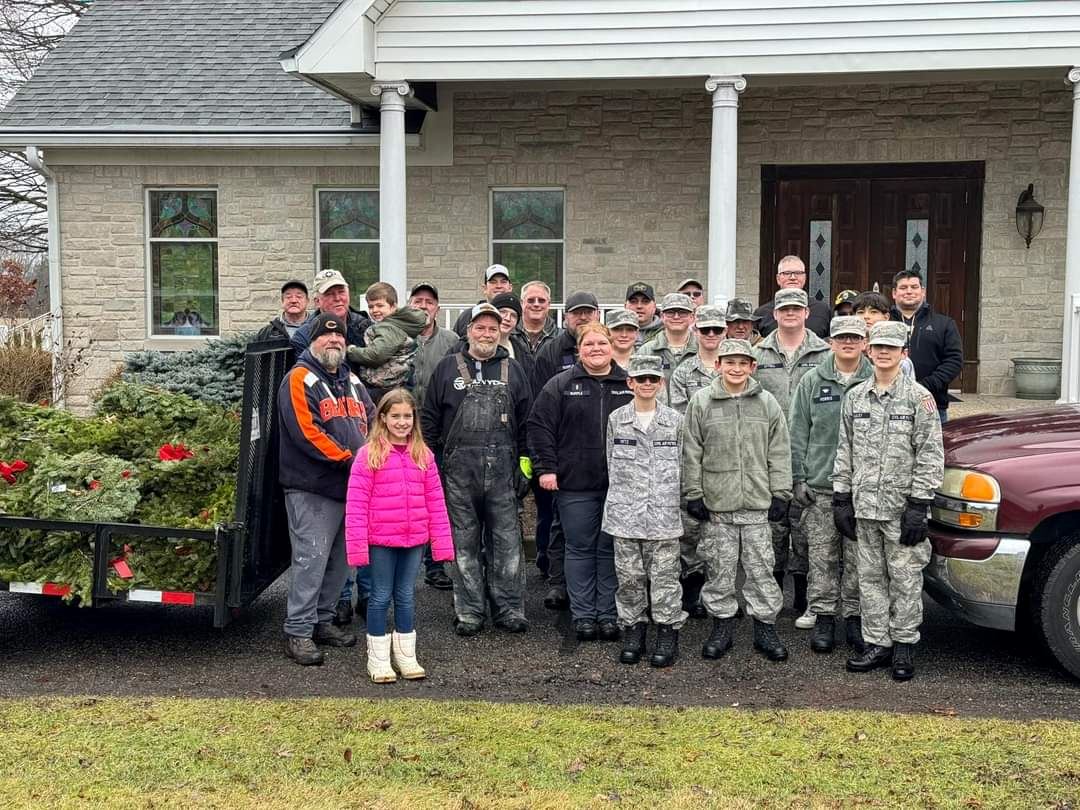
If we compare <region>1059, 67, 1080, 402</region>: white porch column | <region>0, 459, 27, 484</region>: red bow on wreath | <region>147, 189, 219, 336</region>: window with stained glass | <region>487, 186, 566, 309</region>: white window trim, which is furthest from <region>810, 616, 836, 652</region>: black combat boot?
<region>147, 189, 219, 336</region>: window with stained glass

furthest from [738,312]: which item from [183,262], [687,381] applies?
[183,262]

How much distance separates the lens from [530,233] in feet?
47.9

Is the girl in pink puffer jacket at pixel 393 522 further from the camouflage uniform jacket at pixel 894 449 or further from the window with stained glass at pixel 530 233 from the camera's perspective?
the window with stained glass at pixel 530 233

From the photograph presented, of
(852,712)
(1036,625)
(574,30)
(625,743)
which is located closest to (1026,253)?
(574,30)

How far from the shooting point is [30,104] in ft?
48.2

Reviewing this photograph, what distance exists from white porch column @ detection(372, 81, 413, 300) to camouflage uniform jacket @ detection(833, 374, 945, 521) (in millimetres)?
7060

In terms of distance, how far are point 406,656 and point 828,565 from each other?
7.64 ft

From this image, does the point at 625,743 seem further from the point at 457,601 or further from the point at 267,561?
the point at 267,561

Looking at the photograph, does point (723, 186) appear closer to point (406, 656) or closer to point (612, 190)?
point (612, 190)

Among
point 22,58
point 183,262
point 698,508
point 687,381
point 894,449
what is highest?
point 22,58

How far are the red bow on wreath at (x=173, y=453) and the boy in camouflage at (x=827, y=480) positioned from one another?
11.3 ft

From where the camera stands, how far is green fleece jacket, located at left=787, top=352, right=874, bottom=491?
20.5 ft

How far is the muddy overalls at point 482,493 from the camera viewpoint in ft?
21.8

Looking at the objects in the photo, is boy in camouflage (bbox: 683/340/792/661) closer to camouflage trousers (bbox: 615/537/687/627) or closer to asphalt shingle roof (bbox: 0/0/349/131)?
camouflage trousers (bbox: 615/537/687/627)
